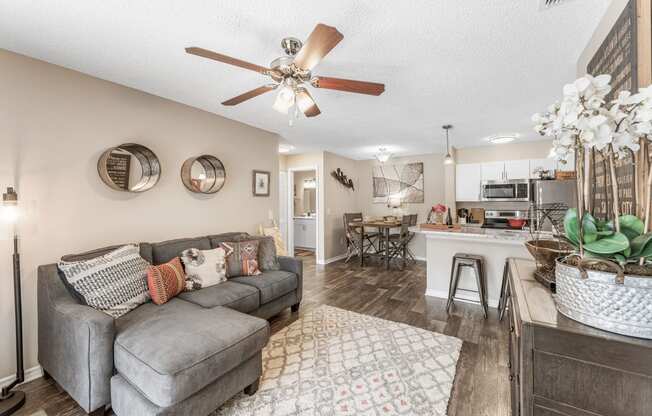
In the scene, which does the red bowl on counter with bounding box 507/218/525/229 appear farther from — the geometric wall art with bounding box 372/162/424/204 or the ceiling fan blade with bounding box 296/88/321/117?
the ceiling fan blade with bounding box 296/88/321/117

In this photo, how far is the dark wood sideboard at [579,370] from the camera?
0.73 m

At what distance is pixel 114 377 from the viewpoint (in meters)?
1.54

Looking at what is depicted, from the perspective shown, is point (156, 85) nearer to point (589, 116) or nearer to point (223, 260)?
point (223, 260)

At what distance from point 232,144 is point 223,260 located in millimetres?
1619

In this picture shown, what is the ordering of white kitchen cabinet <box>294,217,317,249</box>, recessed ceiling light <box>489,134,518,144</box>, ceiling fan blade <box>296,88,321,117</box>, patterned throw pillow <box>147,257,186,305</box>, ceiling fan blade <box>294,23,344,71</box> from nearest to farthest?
ceiling fan blade <box>294,23,344,71</box> → ceiling fan blade <box>296,88,321,117</box> → patterned throw pillow <box>147,257,186,305</box> → recessed ceiling light <box>489,134,518,144</box> → white kitchen cabinet <box>294,217,317,249</box>

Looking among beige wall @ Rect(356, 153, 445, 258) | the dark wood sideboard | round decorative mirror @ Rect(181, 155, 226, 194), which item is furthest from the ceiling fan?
beige wall @ Rect(356, 153, 445, 258)

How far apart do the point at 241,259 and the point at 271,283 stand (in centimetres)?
44

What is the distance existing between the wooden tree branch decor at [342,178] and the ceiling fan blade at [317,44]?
4.23 meters

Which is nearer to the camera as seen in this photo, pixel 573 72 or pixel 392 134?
pixel 573 72

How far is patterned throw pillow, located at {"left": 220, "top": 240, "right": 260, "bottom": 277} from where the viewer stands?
278 cm

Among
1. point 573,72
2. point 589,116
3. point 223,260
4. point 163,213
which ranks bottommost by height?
point 223,260

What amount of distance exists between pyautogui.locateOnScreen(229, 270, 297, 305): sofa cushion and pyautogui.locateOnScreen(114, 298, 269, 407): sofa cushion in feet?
2.20

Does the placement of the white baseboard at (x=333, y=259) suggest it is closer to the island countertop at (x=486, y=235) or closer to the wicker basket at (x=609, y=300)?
the island countertop at (x=486, y=235)

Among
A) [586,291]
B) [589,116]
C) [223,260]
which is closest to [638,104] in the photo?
[589,116]
